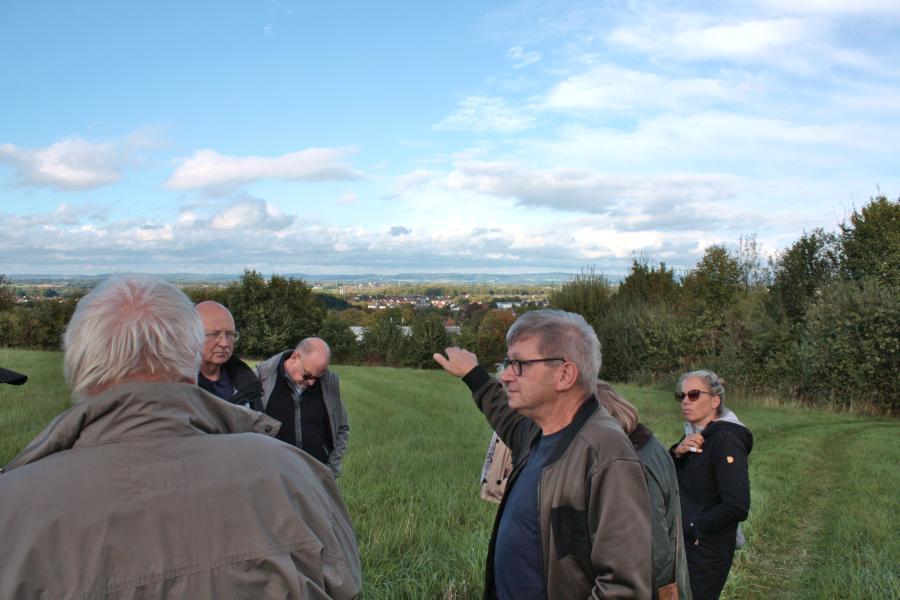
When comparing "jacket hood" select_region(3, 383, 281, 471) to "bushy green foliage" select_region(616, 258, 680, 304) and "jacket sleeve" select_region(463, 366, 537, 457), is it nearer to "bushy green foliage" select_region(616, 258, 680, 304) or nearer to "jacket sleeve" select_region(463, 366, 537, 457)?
"jacket sleeve" select_region(463, 366, 537, 457)

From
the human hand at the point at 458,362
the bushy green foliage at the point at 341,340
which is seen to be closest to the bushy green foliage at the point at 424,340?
the bushy green foliage at the point at 341,340

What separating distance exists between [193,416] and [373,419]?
49.1 feet

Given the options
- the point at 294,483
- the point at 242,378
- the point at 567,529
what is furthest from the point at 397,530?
the point at 294,483

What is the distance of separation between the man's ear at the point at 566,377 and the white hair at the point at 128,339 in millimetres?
1467

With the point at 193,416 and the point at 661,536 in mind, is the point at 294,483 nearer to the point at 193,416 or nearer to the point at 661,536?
the point at 193,416

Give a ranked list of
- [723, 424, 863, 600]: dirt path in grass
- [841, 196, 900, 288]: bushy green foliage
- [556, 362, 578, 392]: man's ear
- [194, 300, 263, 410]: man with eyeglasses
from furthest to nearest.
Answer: [841, 196, 900, 288]: bushy green foliage → [723, 424, 863, 600]: dirt path in grass → [194, 300, 263, 410]: man with eyeglasses → [556, 362, 578, 392]: man's ear

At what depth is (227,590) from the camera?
70.4 inches

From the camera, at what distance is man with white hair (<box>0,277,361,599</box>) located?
66.6 inches

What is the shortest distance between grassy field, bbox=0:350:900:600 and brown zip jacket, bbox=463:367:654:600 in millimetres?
2721

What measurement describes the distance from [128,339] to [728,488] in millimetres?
3293

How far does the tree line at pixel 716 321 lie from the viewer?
1094 inches

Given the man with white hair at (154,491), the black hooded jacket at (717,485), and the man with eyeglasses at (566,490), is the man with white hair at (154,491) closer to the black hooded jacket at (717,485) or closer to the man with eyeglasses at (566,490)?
the man with eyeglasses at (566,490)

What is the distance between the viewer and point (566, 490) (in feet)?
8.26

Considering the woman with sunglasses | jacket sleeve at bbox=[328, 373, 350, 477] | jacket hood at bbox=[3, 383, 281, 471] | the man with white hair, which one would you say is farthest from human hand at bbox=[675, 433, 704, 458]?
jacket hood at bbox=[3, 383, 281, 471]
